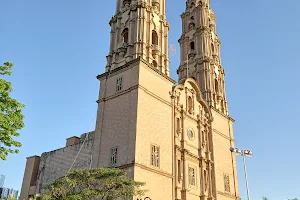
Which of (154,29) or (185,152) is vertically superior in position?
(154,29)

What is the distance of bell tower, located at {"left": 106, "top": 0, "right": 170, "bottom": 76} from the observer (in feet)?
92.2

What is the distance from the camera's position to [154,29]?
3072 cm

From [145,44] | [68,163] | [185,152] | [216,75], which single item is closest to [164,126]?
[185,152]

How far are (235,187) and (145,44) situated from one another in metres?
17.3

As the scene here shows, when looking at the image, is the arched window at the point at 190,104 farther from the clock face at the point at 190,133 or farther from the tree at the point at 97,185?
the tree at the point at 97,185

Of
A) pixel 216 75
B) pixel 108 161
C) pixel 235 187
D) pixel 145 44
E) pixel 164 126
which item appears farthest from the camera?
pixel 216 75

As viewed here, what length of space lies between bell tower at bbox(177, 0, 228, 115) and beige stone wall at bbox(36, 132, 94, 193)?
1439 cm

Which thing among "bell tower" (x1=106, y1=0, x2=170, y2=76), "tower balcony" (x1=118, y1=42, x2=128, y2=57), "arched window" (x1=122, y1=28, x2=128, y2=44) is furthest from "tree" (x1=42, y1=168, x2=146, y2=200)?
"arched window" (x1=122, y1=28, x2=128, y2=44)

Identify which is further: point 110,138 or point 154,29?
point 154,29

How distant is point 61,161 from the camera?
29.8 m

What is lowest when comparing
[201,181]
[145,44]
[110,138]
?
[201,181]

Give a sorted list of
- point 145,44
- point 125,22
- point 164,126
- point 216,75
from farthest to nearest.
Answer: point 216,75, point 125,22, point 145,44, point 164,126

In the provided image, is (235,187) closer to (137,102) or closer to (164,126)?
(164,126)

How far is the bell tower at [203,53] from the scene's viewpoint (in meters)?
37.0
